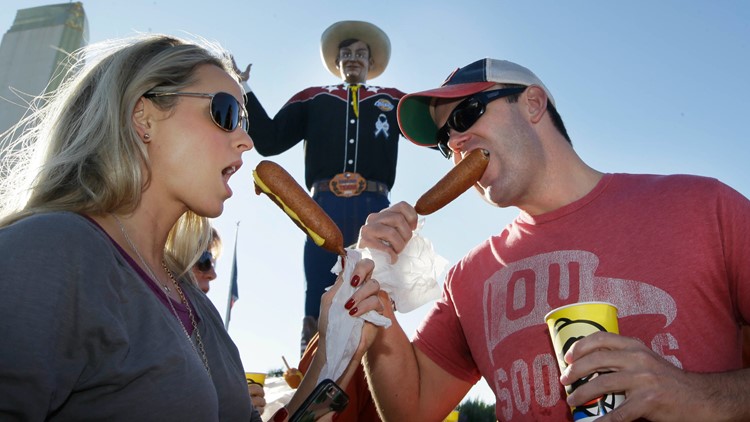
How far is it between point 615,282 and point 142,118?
A: 2054mm

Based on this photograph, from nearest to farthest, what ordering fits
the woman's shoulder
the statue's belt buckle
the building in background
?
the woman's shoulder
the statue's belt buckle
the building in background

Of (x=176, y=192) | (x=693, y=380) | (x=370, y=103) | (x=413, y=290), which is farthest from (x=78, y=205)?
(x=370, y=103)

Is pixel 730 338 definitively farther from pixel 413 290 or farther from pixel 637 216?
pixel 413 290

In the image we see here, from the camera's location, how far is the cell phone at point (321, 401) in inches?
89.5

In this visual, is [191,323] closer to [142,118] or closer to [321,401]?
[321,401]

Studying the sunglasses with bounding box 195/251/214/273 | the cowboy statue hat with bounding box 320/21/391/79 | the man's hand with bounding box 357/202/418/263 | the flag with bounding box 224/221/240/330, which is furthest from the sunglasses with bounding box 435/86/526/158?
the flag with bounding box 224/221/240/330

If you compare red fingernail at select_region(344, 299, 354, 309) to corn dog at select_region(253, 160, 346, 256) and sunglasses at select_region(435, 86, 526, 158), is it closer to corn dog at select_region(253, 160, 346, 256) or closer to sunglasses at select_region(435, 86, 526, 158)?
corn dog at select_region(253, 160, 346, 256)

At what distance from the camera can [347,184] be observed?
5.47 m

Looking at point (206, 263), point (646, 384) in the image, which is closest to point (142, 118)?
point (646, 384)

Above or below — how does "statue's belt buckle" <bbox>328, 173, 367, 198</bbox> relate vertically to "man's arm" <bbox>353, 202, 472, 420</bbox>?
above

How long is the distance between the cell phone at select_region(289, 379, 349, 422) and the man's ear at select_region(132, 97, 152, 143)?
120 centimetres

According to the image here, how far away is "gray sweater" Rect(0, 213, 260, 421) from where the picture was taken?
148 centimetres

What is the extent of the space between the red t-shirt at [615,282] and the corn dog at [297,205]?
2.82ft

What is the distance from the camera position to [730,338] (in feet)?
7.66
